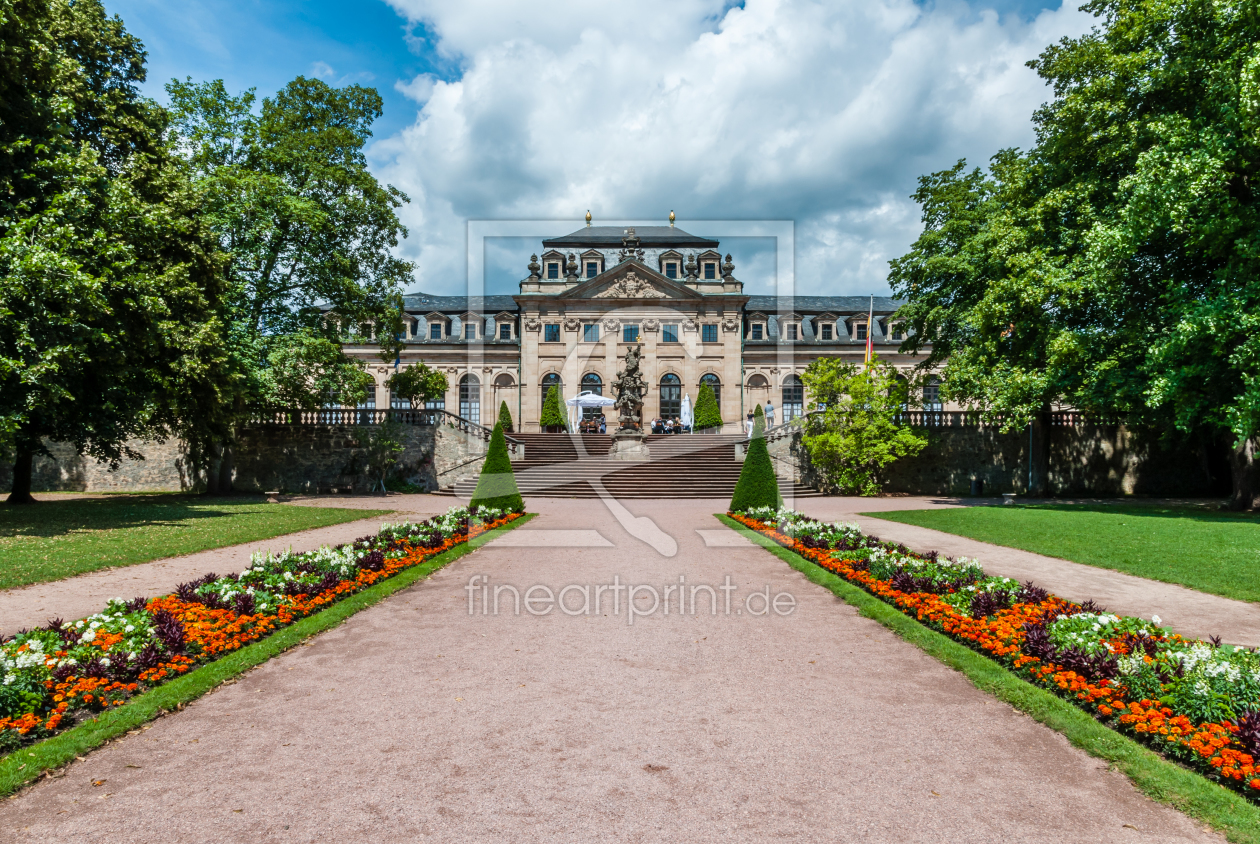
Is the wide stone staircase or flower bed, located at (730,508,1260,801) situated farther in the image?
the wide stone staircase

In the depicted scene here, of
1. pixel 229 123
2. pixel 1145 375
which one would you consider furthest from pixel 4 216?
pixel 1145 375

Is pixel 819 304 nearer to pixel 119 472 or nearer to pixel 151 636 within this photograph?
pixel 119 472

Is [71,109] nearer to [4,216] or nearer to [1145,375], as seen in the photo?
[4,216]

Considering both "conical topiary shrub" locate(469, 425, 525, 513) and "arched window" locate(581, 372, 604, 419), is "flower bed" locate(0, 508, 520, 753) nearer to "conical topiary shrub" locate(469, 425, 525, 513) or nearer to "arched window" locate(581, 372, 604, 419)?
"conical topiary shrub" locate(469, 425, 525, 513)

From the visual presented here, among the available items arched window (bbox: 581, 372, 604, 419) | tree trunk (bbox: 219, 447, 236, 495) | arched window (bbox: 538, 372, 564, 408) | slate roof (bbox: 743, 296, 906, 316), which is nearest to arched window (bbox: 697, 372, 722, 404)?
arched window (bbox: 581, 372, 604, 419)

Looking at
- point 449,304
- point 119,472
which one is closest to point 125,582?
point 119,472

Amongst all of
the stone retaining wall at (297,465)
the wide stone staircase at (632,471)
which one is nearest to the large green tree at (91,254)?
the stone retaining wall at (297,465)

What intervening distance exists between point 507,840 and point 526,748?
1.18 metres

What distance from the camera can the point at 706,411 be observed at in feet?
161

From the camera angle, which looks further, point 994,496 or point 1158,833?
point 994,496

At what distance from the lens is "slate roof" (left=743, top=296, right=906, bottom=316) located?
6056 cm

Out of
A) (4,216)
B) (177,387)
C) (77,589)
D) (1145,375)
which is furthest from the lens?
(1145,375)

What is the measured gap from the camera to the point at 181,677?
6277 millimetres

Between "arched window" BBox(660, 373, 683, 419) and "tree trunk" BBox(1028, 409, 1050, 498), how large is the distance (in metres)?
25.6
